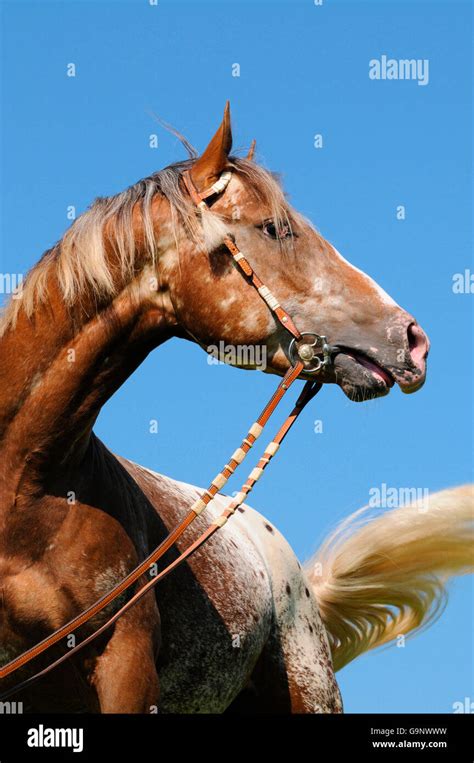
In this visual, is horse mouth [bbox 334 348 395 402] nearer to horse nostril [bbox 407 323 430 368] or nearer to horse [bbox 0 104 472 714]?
horse [bbox 0 104 472 714]

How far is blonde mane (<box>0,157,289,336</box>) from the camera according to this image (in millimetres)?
6090

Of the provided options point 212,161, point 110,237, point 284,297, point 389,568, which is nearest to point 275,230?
point 284,297

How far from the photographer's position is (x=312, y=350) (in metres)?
6.03

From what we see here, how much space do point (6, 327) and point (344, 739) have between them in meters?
2.80

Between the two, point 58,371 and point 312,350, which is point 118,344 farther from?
point 312,350

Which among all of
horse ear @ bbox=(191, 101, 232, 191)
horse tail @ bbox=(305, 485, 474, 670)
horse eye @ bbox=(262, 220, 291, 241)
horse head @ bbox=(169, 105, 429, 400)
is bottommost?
horse tail @ bbox=(305, 485, 474, 670)

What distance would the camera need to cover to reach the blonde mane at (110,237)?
20.0 ft

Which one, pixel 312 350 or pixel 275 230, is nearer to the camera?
pixel 312 350

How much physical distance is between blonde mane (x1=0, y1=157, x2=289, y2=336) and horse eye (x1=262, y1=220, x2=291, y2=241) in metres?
0.04

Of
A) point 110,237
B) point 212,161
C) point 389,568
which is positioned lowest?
point 389,568

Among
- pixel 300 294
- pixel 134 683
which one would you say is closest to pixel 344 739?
pixel 134 683

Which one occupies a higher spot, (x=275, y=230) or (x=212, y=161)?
(x=212, y=161)

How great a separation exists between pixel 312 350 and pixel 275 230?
2.15 ft

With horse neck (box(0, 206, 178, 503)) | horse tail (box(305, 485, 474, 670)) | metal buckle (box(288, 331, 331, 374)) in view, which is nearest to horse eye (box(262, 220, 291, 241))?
metal buckle (box(288, 331, 331, 374))
